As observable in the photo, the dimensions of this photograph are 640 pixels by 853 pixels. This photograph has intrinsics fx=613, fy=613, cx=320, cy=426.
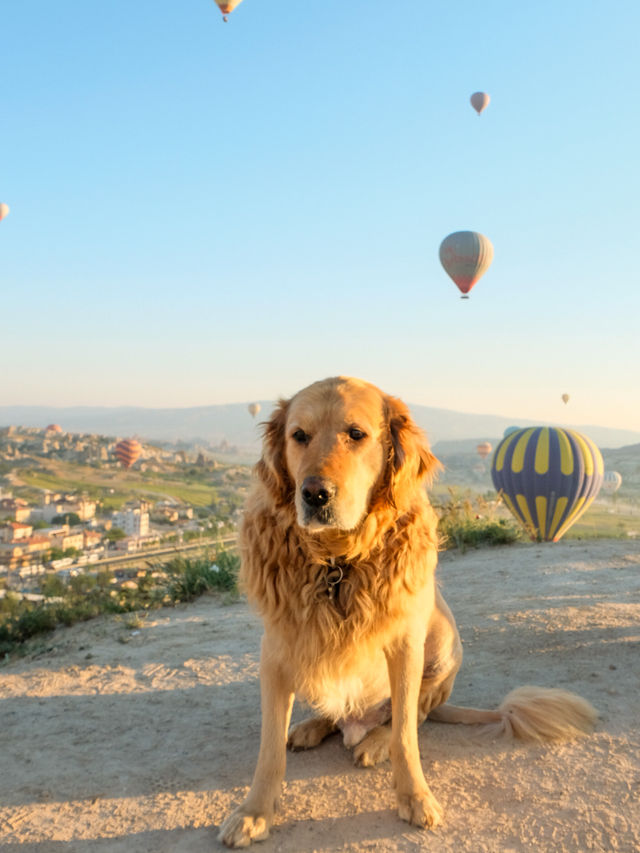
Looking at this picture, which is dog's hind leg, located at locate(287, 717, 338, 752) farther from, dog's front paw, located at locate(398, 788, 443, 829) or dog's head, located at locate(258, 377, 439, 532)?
dog's head, located at locate(258, 377, 439, 532)

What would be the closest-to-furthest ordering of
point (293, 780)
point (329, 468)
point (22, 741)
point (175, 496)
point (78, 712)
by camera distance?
point (329, 468) < point (293, 780) < point (22, 741) < point (78, 712) < point (175, 496)

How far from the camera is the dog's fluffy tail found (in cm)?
338

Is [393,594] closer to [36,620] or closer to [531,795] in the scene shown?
[531,795]

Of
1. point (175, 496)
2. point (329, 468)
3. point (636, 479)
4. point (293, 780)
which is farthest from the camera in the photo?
point (175, 496)

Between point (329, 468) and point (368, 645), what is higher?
point (329, 468)

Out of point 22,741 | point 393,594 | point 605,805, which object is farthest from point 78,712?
point 605,805

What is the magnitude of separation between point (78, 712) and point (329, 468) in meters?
2.90

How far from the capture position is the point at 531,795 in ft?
9.52

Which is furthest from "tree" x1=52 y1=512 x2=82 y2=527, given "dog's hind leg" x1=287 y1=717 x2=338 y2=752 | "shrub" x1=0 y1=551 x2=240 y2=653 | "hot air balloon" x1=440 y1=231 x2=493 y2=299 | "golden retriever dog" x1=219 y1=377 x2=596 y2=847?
"golden retriever dog" x1=219 y1=377 x2=596 y2=847

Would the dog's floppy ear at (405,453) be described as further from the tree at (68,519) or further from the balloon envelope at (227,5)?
the tree at (68,519)

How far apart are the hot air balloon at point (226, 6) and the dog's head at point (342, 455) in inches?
947

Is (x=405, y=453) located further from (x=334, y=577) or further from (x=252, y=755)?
(x=252, y=755)

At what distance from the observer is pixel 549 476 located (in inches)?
699

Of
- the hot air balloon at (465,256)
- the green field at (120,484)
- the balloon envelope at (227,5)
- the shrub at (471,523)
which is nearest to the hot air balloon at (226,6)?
the balloon envelope at (227,5)
